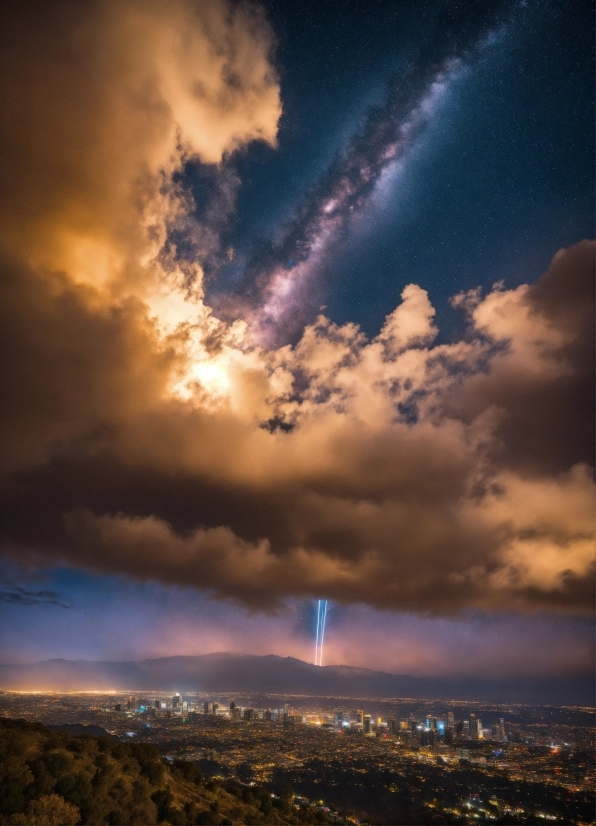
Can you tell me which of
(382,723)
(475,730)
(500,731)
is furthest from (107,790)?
(382,723)

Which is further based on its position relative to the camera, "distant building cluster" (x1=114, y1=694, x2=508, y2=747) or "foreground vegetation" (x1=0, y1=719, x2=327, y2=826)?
→ "distant building cluster" (x1=114, y1=694, x2=508, y2=747)

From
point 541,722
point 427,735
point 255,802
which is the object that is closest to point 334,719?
point 427,735

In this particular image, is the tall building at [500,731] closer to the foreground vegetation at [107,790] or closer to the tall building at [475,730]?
the tall building at [475,730]

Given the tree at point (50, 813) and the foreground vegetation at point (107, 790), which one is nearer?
the tree at point (50, 813)

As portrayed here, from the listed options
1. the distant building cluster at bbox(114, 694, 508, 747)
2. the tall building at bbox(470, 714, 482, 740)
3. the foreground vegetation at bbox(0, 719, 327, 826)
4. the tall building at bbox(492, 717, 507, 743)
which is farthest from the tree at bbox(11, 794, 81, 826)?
the tall building at bbox(470, 714, 482, 740)

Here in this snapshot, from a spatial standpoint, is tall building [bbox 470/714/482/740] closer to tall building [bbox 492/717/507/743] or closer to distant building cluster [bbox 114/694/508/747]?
distant building cluster [bbox 114/694/508/747]

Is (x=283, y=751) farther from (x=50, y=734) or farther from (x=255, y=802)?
(x=50, y=734)

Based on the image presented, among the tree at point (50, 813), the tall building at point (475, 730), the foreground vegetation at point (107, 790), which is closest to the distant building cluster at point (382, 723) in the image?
the tall building at point (475, 730)

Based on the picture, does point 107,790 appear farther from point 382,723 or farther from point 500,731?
point 382,723
